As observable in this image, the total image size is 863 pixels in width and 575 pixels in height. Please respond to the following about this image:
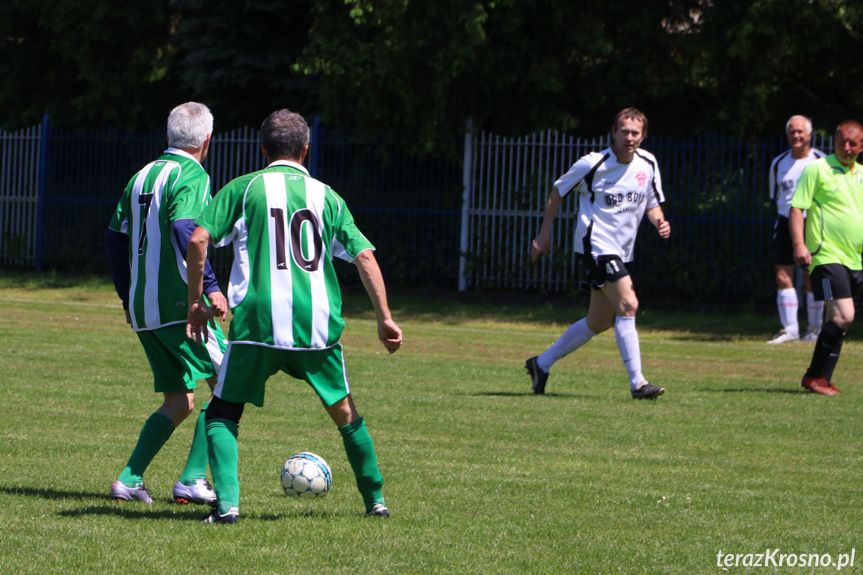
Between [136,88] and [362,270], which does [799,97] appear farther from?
[362,270]

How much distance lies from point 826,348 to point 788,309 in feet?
14.7

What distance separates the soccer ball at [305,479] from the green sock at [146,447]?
0.63 meters

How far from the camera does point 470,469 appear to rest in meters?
6.38

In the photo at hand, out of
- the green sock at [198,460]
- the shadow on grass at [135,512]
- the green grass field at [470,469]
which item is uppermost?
the green sock at [198,460]

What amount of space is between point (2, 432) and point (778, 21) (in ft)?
41.8

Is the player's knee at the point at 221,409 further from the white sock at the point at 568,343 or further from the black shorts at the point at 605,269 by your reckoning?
the white sock at the point at 568,343

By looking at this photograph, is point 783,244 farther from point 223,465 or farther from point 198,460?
point 223,465

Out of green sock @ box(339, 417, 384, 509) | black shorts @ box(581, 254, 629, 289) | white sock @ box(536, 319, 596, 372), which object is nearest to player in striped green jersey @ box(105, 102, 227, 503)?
green sock @ box(339, 417, 384, 509)

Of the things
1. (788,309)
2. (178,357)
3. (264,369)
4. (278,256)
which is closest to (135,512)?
(178,357)

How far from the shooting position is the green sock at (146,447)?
18.1ft

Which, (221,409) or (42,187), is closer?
(221,409)

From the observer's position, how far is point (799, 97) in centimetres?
1884

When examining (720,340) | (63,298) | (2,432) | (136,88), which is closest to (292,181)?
(2,432)

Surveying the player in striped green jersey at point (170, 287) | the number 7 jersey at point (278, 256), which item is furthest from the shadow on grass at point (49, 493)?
the number 7 jersey at point (278, 256)
